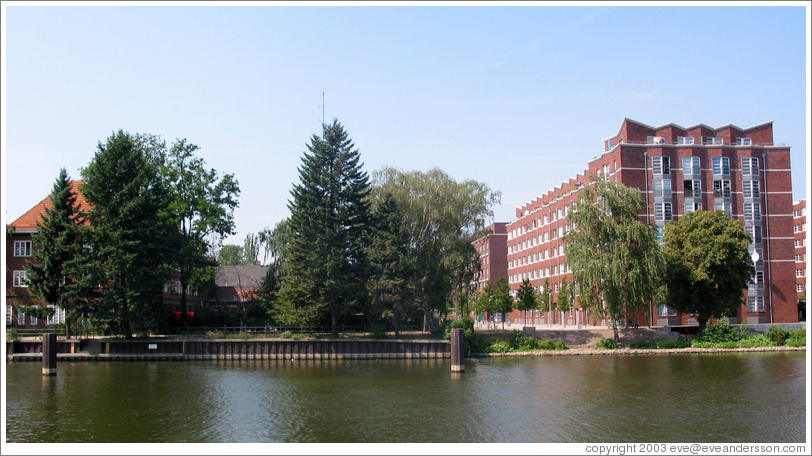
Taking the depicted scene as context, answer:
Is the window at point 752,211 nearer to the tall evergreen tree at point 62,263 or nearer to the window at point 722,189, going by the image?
the window at point 722,189

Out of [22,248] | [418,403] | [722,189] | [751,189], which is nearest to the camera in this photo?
[418,403]

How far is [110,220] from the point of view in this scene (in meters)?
56.3

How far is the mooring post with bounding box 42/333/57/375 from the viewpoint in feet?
143

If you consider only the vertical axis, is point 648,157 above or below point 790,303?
above

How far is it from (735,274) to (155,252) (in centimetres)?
5262

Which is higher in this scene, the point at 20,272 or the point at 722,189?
the point at 722,189

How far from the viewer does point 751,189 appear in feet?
246

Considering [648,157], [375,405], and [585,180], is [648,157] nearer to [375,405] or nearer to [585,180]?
[585,180]

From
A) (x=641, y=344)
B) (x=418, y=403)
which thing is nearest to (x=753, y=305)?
(x=641, y=344)

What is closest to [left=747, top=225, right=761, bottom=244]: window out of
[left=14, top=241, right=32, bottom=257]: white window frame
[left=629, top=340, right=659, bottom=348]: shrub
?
[left=629, top=340, right=659, bottom=348]: shrub

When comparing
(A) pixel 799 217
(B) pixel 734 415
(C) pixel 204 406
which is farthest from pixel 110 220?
(A) pixel 799 217

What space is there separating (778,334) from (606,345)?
16708 millimetres

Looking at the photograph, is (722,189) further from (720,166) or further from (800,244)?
(800,244)

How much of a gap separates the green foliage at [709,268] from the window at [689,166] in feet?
42.2
